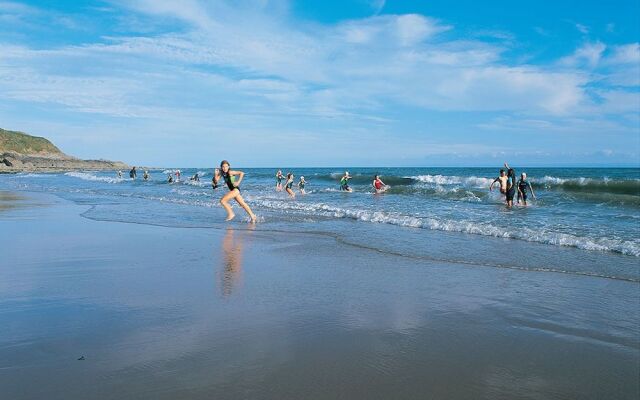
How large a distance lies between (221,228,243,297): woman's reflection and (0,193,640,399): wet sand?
0.07 meters

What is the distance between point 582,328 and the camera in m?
4.93

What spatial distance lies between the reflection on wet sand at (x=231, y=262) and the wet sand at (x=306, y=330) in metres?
0.07

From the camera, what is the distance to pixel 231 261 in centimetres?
823

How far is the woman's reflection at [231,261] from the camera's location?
21.4ft

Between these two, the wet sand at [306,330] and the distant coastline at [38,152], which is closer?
the wet sand at [306,330]

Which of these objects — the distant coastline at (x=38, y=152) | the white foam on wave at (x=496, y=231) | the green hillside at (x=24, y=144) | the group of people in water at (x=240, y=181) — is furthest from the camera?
the green hillside at (x=24, y=144)

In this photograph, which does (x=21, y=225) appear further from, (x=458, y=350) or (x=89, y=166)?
(x=89, y=166)

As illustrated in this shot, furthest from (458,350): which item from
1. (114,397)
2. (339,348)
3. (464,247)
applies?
(464,247)

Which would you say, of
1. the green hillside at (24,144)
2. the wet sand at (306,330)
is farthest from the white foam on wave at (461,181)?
the green hillside at (24,144)

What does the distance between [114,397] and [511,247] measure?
8756mm

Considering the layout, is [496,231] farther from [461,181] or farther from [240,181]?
[461,181]

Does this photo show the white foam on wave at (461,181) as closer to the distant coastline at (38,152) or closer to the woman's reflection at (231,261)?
the woman's reflection at (231,261)

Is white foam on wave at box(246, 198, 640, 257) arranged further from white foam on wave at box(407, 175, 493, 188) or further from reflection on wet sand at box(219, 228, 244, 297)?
white foam on wave at box(407, 175, 493, 188)

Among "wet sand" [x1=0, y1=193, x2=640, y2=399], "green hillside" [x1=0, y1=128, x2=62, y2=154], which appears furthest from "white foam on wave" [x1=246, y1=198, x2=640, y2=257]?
"green hillside" [x1=0, y1=128, x2=62, y2=154]
